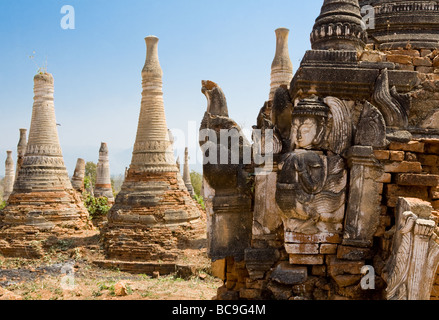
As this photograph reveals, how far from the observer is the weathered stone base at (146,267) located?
1274 cm

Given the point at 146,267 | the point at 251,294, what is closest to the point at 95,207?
the point at 146,267

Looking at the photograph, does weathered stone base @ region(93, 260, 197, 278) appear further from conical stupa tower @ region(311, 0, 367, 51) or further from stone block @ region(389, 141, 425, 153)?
stone block @ region(389, 141, 425, 153)

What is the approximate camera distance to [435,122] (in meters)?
4.91

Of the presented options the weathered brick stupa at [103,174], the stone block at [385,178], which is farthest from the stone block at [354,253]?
the weathered brick stupa at [103,174]

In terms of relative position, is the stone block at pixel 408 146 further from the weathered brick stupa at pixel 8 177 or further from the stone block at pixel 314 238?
the weathered brick stupa at pixel 8 177

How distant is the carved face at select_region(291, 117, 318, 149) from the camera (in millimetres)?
4773

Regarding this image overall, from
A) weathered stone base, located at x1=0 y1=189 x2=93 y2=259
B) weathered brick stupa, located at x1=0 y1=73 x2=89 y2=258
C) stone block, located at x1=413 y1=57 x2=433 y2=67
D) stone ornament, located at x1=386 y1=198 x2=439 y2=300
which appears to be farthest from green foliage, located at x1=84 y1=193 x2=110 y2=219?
stone ornament, located at x1=386 y1=198 x2=439 y2=300

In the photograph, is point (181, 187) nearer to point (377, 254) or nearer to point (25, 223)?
point (25, 223)

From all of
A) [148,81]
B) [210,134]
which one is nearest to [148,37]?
[148,81]

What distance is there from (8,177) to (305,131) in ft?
84.8

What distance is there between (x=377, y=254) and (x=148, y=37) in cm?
1219
